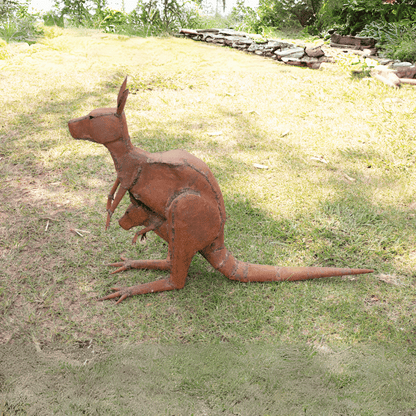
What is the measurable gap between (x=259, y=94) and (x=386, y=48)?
12.6ft

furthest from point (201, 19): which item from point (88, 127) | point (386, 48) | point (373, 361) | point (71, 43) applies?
point (373, 361)

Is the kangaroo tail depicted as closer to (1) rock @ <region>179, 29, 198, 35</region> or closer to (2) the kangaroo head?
(2) the kangaroo head

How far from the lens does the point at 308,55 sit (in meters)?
7.46

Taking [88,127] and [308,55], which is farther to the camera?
[308,55]

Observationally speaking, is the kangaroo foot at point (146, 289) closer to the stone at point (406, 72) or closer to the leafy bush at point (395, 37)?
the stone at point (406, 72)

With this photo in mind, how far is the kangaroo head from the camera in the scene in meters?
2.00

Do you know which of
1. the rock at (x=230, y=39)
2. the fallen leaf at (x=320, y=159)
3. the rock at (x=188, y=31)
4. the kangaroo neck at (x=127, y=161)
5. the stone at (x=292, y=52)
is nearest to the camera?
the kangaroo neck at (x=127, y=161)

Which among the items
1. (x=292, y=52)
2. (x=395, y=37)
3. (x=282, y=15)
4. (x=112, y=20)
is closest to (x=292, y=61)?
(x=292, y=52)

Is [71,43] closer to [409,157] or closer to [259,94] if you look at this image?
[259,94]

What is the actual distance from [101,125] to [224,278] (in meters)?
1.35

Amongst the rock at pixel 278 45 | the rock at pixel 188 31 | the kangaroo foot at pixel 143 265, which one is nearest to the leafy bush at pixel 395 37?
the rock at pixel 278 45

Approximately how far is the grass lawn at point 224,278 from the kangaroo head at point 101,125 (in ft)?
3.56

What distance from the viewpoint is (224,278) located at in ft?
8.66

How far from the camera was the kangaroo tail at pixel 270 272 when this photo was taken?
247 centimetres
